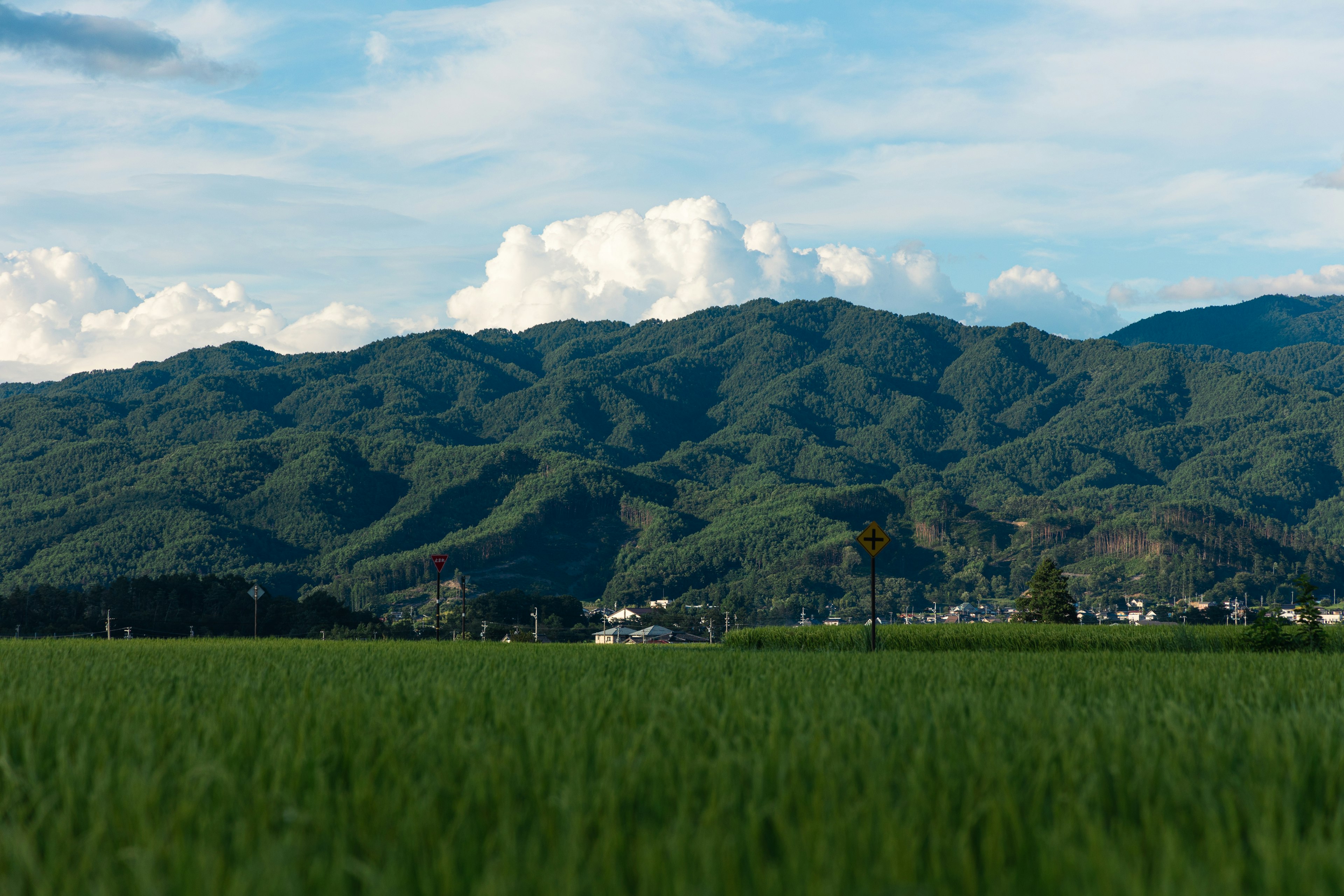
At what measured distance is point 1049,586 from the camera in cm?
6312

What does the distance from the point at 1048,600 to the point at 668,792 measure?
62.0m

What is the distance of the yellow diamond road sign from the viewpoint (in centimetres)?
2433

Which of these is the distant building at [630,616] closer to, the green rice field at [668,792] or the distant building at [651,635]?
the distant building at [651,635]

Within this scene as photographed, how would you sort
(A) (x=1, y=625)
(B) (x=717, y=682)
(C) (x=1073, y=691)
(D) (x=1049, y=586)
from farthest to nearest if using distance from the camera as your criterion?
(A) (x=1, y=625)
(D) (x=1049, y=586)
(B) (x=717, y=682)
(C) (x=1073, y=691)

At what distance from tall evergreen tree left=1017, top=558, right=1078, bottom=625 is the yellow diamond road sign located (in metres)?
38.2

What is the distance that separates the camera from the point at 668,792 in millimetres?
4695

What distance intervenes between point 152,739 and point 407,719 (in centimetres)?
166

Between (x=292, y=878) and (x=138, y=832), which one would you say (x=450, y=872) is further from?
(x=138, y=832)

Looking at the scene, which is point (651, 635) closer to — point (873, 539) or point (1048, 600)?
point (1048, 600)

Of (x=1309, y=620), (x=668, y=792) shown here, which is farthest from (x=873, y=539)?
(x=668, y=792)

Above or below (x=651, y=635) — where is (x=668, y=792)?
above

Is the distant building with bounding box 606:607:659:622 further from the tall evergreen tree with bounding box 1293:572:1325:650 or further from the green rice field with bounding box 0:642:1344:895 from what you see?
the green rice field with bounding box 0:642:1344:895

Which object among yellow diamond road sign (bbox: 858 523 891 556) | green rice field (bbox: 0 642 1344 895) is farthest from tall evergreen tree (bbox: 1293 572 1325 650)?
green rice field (bbox: 0 642 1344 895)

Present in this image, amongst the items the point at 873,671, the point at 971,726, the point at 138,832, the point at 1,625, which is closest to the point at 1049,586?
the point at 873,671
